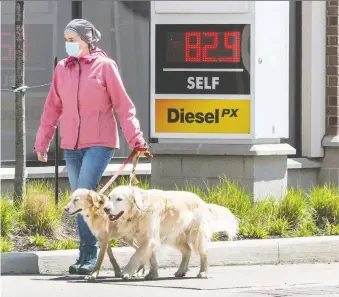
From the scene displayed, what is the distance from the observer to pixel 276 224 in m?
12.0

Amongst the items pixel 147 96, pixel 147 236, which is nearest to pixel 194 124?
pixel 147 96

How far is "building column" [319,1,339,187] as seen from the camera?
15219mm

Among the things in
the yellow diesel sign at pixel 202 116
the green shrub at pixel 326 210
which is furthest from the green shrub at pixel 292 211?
the yellow diesel sign at pixel 202 116

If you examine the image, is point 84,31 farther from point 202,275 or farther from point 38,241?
point 202,275

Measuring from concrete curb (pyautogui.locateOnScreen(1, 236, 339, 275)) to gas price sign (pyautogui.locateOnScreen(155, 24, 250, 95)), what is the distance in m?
2.26

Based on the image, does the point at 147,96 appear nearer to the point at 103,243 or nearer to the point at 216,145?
the point at 216,145

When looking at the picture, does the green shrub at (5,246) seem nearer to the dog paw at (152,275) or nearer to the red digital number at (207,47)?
the dog paw at (152,275)

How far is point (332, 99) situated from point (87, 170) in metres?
5.95

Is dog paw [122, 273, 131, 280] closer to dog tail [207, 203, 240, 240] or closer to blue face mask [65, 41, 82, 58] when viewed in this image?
dog tail [207, 203, 240, 240]

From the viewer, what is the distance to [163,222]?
9969 mm

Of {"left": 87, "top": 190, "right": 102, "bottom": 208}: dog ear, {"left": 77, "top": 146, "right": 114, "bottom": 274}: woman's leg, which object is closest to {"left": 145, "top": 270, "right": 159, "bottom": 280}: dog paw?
{"left": 77, "top": 146, "right": 114, "bottom": 274}: woman's leg

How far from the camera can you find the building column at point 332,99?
15.2 metres

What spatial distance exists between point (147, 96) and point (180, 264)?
4.73 meters

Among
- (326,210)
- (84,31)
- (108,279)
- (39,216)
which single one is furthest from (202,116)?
(108,279)
